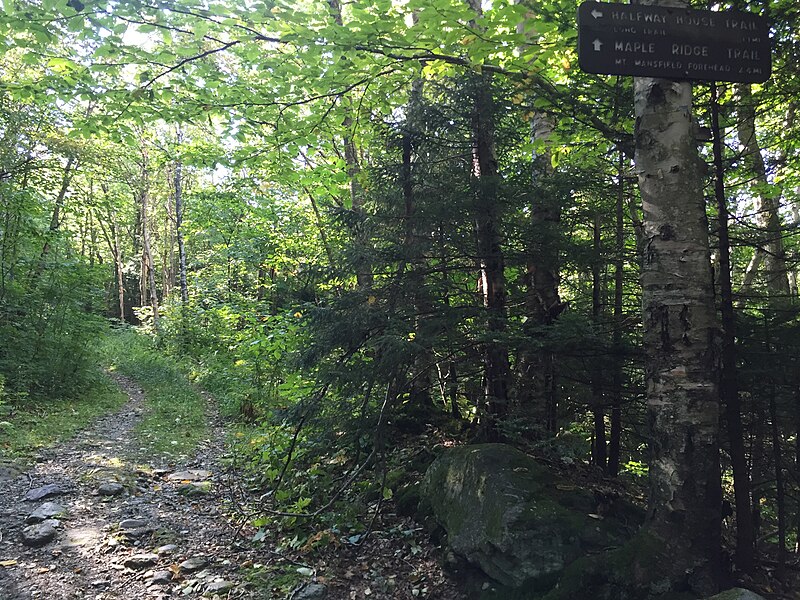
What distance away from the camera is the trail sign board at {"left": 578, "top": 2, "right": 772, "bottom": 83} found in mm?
2613

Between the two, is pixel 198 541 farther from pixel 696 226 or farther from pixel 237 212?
pixel 237 212

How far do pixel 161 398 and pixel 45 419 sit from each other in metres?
3.57

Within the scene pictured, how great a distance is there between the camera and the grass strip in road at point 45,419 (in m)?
7.48

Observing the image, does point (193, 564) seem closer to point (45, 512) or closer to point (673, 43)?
point (45, 512)

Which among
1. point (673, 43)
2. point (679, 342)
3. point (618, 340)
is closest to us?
point (673, 43)

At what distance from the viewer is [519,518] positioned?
11.9 feet

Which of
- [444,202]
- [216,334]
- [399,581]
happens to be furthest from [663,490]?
[216,334]

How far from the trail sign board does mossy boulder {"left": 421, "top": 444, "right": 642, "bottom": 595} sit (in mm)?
3014

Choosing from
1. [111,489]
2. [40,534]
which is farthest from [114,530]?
[111,489]

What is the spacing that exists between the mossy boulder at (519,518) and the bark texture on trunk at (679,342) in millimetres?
711

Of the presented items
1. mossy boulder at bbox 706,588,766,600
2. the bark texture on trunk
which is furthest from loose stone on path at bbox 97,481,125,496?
mossy boulder at bbox 706,588,766,600

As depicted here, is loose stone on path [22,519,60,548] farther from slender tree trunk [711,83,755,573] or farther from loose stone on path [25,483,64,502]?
slender tree trunk [711,83,755,573]

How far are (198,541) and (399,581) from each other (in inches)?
89.9

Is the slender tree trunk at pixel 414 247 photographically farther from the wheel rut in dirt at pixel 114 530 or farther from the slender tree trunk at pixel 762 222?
the slender tree trunk at pixel 762 222
